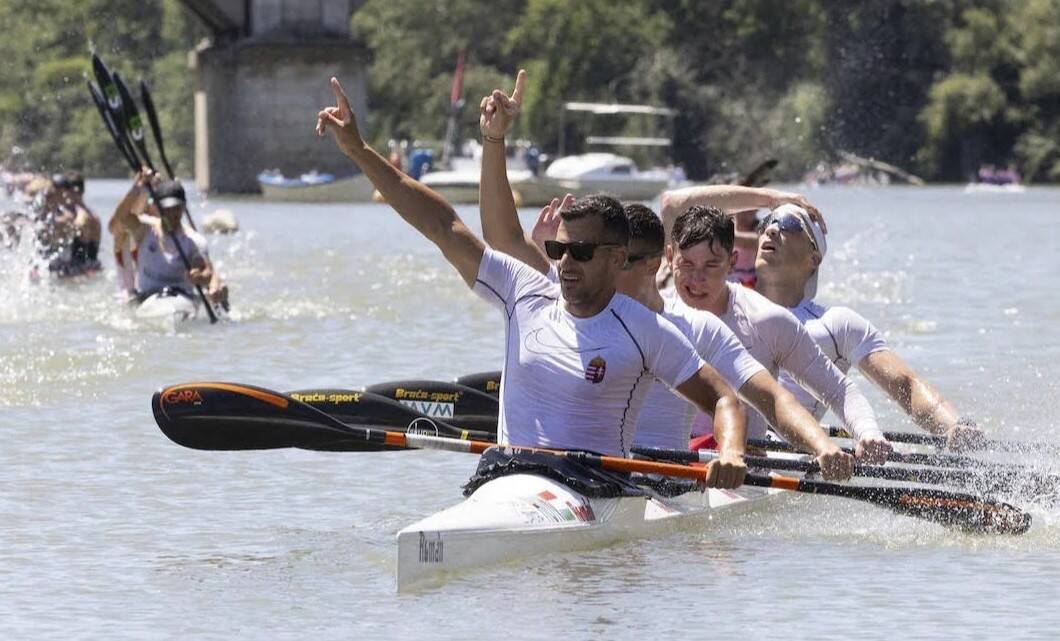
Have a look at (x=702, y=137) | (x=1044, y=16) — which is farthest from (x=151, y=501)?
(x=702, y=137)

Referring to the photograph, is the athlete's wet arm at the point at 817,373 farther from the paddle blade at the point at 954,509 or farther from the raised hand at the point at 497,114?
the raised hand at the point at 497,114

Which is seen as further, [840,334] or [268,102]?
[268,102]

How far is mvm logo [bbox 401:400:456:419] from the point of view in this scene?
10469 millimetres

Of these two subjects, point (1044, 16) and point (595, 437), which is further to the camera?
point (1044, 16)

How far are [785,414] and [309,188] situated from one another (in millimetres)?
55006

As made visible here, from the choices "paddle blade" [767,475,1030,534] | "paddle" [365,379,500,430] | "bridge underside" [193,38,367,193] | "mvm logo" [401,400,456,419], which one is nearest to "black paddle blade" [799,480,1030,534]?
"paddle blade" [767,475,1030,534]

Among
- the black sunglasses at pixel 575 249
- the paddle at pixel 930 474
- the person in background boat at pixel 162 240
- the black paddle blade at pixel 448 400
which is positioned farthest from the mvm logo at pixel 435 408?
the person in background boat at pixel 162 240

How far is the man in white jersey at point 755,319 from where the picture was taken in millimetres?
8562

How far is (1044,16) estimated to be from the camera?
76875 mm

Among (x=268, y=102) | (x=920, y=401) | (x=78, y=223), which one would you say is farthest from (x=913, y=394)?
(x=268, y=102)

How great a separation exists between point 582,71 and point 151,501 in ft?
Answer: 251

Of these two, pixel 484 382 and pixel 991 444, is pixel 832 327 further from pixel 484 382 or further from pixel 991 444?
pixel 484 382

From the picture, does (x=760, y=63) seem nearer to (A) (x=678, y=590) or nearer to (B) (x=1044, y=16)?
(B) (x=1044, y=16)

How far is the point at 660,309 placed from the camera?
8.28 m
